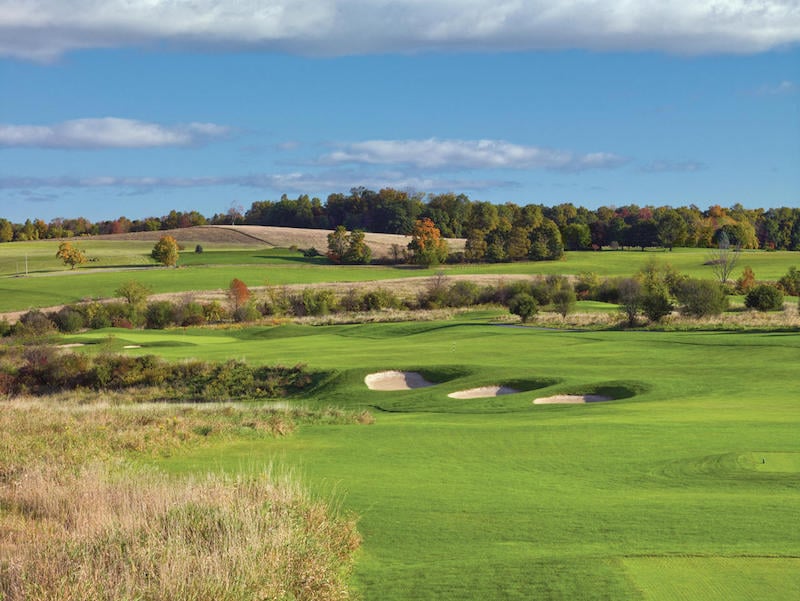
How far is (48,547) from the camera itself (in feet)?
31.0

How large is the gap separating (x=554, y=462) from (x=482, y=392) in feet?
51.5

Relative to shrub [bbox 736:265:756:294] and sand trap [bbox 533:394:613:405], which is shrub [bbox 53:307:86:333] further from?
shrub [bbox 736:265:756:294]

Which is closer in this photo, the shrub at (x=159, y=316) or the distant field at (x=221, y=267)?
the shrub at (x=159, y=316)

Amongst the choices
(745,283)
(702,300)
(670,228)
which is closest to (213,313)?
(702,300)

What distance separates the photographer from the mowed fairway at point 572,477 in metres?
9.98

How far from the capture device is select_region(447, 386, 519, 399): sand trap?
107 ft

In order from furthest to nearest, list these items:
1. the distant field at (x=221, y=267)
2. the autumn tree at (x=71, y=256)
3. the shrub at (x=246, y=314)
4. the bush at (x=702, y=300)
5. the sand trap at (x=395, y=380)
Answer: the autumn tree at (x=71, y=256) → the distant field at (x=221, y=267) → the shrub at (x=246, y=314) → the bush at (x=702, y=300) → the sand trap at (x=395, y=380)

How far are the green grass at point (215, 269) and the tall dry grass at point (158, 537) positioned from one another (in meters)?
74.5

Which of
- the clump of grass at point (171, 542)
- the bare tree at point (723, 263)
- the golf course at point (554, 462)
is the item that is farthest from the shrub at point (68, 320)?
the bare tree at point (723, 263)

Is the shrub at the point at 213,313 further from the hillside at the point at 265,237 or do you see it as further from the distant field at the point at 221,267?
the hillside at the point at 265,237

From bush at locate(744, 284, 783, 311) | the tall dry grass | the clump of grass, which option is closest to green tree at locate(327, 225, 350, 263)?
bush at locate(744, 284, 783, 311)

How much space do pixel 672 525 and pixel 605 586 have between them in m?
Answer: 2.75

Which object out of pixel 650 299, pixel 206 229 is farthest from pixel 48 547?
pixel 206 229

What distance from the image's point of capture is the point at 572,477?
51.7 feet
